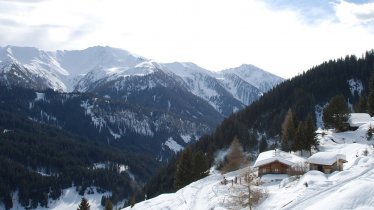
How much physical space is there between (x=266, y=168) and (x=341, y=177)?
907 inches

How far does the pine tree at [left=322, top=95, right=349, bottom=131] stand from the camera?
4286 inches

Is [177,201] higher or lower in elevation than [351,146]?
lower

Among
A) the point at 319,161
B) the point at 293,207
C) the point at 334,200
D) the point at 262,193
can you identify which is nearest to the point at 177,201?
the point at 262,193

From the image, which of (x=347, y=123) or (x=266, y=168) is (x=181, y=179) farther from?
(x=347, y=123)

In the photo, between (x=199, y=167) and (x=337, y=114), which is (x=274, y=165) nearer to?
(x=199, y=167)

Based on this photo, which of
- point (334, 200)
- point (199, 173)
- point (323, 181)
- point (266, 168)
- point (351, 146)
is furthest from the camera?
point (199, 173)

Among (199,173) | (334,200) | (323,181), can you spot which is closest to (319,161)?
(323,181)

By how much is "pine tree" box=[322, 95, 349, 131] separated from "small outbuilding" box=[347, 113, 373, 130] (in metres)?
1.75

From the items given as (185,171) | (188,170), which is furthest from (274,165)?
(185,171)

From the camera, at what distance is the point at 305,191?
5262 centimetres

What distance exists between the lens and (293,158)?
84.9m

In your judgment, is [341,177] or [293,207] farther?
[341,177]

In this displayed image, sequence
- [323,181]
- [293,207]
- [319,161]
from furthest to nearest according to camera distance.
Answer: [319,161]
[323,181]
[293,207]

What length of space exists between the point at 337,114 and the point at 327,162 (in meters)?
42.5
